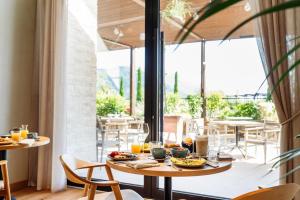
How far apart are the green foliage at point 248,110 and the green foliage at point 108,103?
172cm

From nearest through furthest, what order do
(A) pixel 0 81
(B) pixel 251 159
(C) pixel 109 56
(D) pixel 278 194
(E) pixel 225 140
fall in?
1. (D) pixel 278 194
2. (A) pixel 0 81
3. (C) pixel 109 56
4. (B) pixel 251 159
5. (E) pixel 225 140

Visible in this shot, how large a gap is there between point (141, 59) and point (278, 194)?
2.71 metres

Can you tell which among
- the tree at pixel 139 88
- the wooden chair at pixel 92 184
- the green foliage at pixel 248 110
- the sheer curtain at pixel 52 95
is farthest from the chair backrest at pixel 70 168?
the green foliage at pixel 248 110

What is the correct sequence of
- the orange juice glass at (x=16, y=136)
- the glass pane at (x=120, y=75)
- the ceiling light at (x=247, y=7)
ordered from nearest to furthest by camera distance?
the orange juice glass at (x=16, y=136)
the ceiling light at (x=247, y=7)
the glass pane at (x=120, y=75)

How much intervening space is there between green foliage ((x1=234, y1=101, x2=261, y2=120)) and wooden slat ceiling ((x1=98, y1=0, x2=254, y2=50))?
106 cm

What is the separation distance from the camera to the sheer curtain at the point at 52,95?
372 cm

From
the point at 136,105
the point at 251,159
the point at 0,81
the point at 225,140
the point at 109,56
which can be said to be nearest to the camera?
the point at 0,81

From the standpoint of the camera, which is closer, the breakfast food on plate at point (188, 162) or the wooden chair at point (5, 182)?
the breakfast food on plate at point (188, 162)

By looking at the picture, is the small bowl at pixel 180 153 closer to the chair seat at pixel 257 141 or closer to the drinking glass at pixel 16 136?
the drinking glass at pixel 16 136

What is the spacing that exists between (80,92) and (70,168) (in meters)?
2.44

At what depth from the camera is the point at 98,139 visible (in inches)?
173

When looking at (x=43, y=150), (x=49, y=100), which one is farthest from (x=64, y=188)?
(x=49, y=100)

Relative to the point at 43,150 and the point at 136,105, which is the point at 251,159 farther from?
the point at 43,150

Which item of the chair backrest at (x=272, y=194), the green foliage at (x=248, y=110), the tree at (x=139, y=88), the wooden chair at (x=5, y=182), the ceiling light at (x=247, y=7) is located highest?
the ceiling light at (x=247, y=7)
